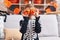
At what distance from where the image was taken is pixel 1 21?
9.91 feet

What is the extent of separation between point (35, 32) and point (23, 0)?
281 centimetres

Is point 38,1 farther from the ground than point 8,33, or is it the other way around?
point 38,1

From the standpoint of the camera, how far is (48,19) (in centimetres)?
320

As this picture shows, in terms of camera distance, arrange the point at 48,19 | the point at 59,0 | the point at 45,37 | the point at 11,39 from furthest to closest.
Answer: the point at 59,0 → the point at 48,19 → the point at 45,37 → the point at 11,39

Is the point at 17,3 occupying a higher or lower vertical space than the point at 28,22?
higher

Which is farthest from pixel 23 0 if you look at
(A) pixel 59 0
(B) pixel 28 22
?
(B) pixel 28 22

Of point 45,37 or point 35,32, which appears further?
point 45,37

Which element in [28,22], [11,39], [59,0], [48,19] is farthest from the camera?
[59,0]

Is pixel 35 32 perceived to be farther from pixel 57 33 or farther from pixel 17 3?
pixel 17 3

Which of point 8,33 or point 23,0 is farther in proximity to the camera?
point 23,0

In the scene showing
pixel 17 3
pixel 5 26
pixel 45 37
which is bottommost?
pixel 45 37

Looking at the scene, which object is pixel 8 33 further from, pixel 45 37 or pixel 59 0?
pixel 59 0

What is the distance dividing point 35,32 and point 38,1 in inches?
109

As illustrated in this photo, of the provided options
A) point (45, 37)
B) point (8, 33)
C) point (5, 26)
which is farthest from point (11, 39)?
point (45, 37)
